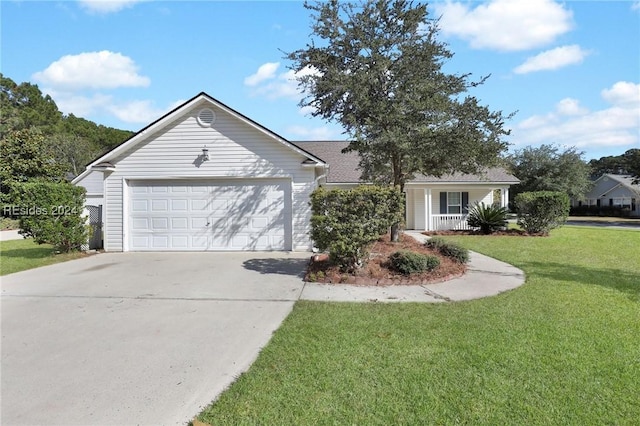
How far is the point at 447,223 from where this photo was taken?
20.3 metres

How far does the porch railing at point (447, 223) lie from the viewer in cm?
2027

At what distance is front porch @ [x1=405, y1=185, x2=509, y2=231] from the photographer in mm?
20250

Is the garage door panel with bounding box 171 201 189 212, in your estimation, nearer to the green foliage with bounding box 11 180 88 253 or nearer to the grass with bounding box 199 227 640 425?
the green foliage with bounding box 11 180 88 253

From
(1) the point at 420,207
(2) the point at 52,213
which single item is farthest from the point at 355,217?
(1) the point at 420,207

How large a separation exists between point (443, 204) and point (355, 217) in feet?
48.8

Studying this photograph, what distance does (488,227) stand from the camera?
17.5 m

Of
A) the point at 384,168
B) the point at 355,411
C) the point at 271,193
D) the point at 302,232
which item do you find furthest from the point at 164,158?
the point at 355,411

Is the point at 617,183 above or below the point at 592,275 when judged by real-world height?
above

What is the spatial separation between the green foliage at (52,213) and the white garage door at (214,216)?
5.00 feet

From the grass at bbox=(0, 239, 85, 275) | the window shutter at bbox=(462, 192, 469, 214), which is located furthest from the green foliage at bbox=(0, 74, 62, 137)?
the window shutter at bbox=(462, 192, 469, 214)

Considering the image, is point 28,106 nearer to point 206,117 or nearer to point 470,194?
point 206,117

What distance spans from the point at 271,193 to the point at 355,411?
9.58m

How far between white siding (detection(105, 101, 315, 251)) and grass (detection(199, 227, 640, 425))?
6540 millimetres

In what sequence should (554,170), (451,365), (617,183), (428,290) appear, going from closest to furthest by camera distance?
(451,365) → (428,290) → (554,170) → (617,183)
